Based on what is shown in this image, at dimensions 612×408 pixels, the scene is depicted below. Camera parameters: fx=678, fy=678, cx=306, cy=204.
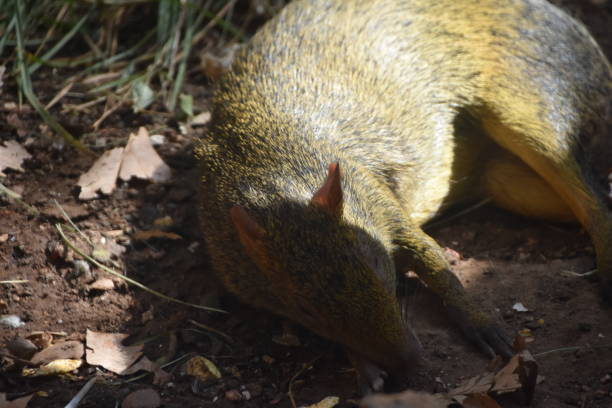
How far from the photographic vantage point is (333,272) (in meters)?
3.02

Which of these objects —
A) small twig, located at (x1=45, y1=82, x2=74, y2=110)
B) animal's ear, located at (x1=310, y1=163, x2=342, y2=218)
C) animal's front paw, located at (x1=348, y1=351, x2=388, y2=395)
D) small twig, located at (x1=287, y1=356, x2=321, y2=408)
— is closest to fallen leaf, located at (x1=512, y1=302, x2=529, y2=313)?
animal's front paw, located at (x1=348, y1=351, x2=388, y2=395)

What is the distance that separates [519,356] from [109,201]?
2.89 m

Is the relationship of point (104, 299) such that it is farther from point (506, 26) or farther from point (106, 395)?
point (506, 26)

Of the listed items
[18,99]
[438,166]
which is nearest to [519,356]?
[438,166]

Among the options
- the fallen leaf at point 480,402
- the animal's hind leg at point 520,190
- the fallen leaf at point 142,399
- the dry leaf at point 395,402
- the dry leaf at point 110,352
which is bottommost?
the dry leaf at point 110,352

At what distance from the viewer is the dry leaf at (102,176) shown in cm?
461

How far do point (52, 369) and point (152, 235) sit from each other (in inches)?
46.5

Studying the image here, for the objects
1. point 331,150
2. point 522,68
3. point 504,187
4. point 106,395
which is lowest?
point 106,395

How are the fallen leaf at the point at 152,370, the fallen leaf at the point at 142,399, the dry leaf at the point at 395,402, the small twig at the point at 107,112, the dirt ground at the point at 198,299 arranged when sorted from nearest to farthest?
1. the dry leaf at the point at 395,402
2. the fallen leaf at the point at 142,399
3. the dirt ground at the point at 198,299
4. the fallen leaf at the point at 152,370
5. the small twig at the point at 107,112

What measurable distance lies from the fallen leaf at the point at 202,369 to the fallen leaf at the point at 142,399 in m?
0.25

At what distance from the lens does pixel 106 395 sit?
334 cm

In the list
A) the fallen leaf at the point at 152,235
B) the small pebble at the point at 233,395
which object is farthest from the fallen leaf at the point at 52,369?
the fallen leaf at the point at 152,235

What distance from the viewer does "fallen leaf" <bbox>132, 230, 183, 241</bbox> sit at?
4438 millimetres

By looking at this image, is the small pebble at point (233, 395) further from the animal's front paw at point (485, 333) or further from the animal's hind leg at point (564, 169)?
the animal's hind leg at point (564, 169)
